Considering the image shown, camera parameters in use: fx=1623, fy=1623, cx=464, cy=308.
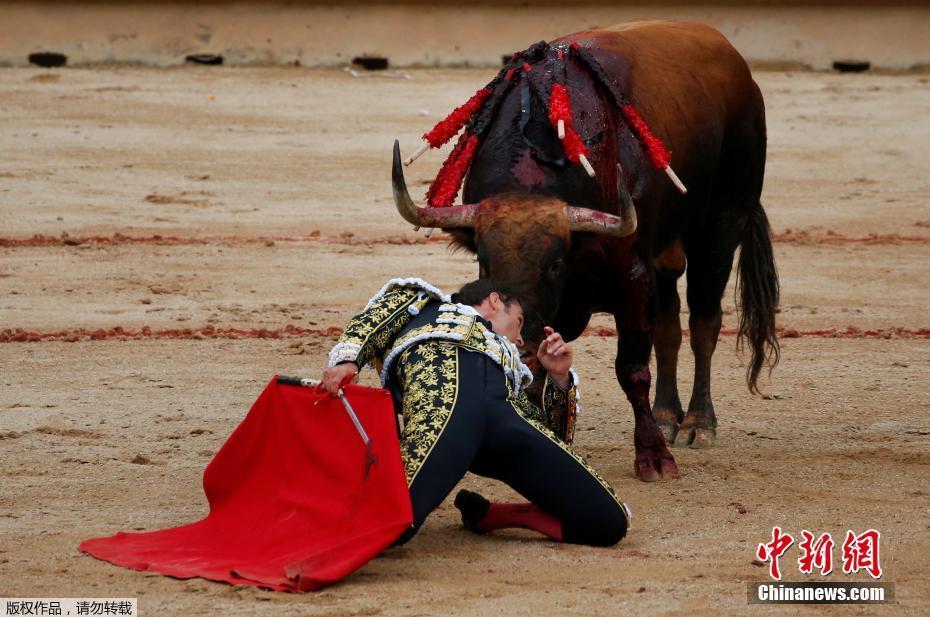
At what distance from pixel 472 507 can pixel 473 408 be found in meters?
0.41

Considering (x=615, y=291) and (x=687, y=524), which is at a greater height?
(x=615, y=291)

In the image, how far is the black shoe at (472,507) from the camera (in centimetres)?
486

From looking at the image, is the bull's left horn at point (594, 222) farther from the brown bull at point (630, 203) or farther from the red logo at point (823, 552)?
the red logo at point (823, 552)

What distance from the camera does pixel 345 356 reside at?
4648mm

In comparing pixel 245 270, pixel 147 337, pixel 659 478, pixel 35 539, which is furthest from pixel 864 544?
pixel 245 270

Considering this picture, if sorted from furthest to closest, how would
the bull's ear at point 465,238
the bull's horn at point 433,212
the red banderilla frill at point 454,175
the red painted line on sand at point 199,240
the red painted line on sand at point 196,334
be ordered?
1. the red painted line on sand at point 199,240
2. the red painted line on sand at point 196,334
3. the red banderilla frill at point 454,175
4. the bull's ear at point 465,238
5. the bull's horn at point 433,212

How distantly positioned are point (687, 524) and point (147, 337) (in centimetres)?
366

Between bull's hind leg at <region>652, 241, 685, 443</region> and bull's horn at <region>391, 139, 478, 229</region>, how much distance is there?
4.07 ft

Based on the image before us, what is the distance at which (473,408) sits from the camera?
15.1 feet

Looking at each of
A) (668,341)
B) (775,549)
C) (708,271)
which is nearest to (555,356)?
(775,549)

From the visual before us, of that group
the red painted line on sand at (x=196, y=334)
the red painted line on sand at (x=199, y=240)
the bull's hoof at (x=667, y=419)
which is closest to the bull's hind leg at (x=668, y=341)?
the bull's hoof at (x=667, y=419)

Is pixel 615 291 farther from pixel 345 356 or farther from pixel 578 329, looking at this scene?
pixel 345 356

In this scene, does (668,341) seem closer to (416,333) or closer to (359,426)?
(416,333)

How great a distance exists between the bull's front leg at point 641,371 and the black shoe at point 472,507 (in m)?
0.99
